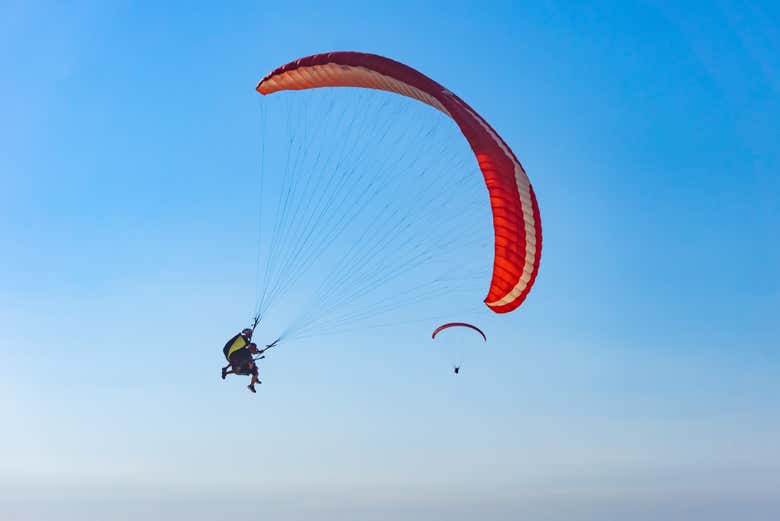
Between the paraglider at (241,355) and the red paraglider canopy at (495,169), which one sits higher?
the red paraglider canopy at (495,169)

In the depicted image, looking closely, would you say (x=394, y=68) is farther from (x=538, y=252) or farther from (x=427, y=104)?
(x=538, y=252)

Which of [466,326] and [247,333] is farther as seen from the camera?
[466,326]

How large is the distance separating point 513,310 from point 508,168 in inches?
153

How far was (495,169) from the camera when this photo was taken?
36.7m

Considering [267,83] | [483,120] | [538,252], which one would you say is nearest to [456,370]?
[538,252]

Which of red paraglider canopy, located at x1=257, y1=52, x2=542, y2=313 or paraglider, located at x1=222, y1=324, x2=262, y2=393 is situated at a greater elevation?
red paraglider canopy, located at x1=257, y1=52, x2=542, y2=313

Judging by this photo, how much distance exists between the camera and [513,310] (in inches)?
1464

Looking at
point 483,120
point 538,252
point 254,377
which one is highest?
point 483,120

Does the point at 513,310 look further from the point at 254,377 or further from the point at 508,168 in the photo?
the point at 254,377

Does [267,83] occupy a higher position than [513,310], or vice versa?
[267,83]

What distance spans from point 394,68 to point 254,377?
942 cm

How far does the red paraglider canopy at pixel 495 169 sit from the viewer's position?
36.7 metres

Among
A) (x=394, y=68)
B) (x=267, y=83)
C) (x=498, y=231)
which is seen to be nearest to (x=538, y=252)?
(x=498, y=231)

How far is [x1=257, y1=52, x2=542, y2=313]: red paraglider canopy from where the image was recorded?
36688 millimetres
